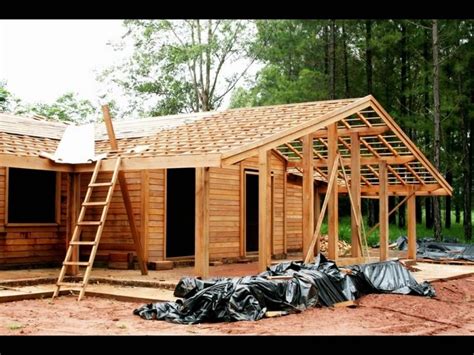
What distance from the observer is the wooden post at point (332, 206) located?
38.3ft

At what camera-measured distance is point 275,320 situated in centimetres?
740

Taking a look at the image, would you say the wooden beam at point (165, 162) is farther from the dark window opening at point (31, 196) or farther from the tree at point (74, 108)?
the tree at point (74, 108)

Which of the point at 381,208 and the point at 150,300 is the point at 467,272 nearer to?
the point at 381,208

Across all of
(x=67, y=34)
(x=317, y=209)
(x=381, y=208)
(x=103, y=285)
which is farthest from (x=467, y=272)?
(x=67, y=34)

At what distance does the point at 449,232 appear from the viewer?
26.9 meters

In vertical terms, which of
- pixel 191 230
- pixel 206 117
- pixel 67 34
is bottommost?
pixel 191 230

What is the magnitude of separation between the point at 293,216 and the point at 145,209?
5.33 metres

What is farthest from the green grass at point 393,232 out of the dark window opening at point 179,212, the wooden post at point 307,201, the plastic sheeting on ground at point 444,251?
the wooden post at point 307,201

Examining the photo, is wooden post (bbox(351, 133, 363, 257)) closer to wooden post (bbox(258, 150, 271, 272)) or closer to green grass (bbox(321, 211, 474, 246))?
wooden post (bbox(258, 150, 271, 272))

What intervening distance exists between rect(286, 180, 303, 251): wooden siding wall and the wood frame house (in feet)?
2.88

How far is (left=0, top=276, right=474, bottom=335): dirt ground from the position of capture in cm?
672

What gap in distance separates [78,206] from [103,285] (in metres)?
1.93
